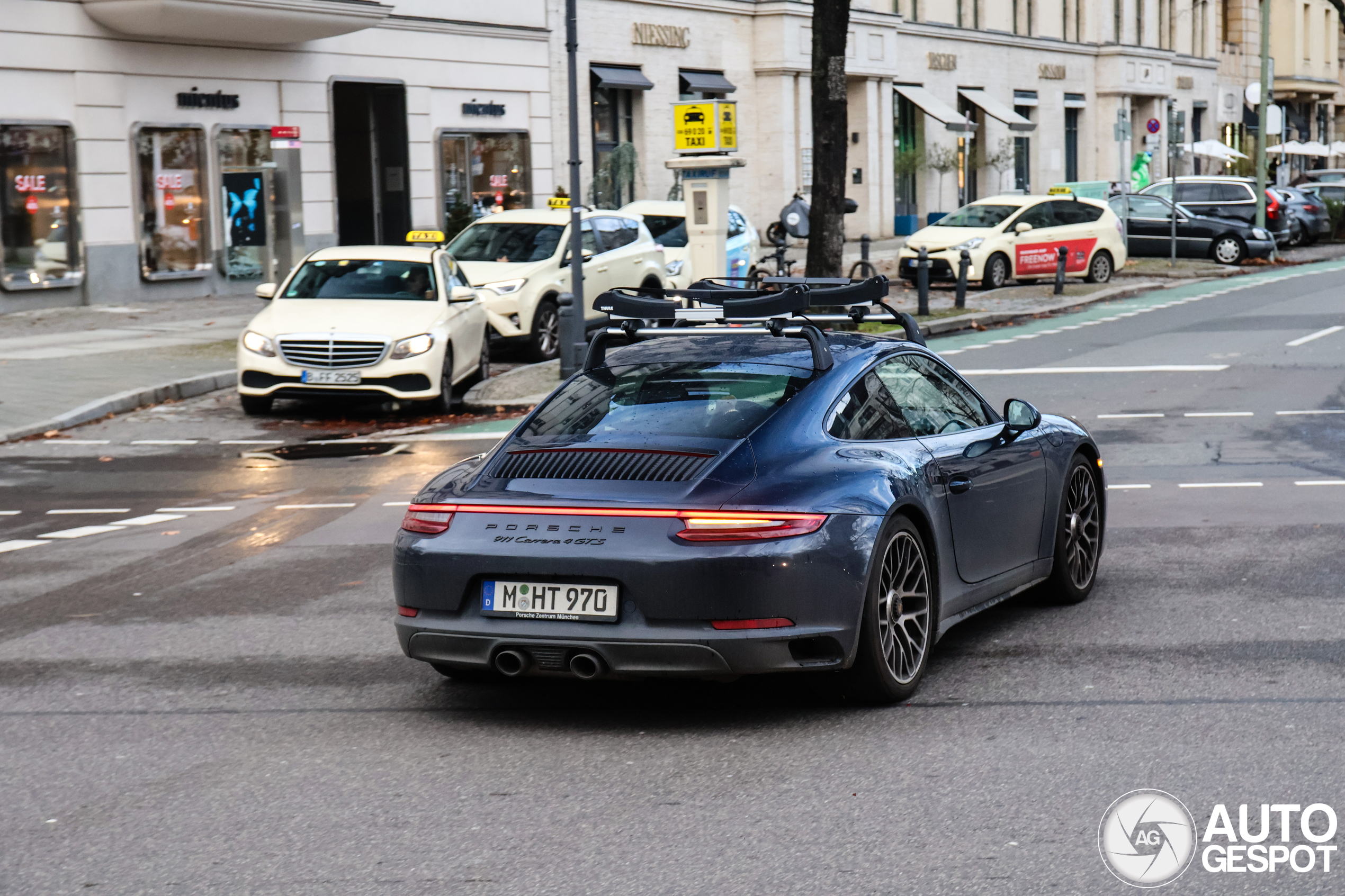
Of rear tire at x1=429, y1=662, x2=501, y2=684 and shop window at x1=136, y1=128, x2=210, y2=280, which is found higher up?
shop window at x1=136, y1=128, x2=210, y2=280

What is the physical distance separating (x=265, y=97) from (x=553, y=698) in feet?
81.5

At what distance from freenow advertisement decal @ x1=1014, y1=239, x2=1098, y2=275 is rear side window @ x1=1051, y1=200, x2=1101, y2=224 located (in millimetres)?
378

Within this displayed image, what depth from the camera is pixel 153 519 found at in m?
10.8

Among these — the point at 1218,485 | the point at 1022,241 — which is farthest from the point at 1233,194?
the point at 1218,485

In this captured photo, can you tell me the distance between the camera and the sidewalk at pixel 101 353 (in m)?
16.6

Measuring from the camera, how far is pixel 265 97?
96.3ft

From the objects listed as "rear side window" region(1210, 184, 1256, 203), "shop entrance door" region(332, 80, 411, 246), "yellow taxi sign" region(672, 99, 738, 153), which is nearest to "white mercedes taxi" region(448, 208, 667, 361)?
"yellow taxi sign" region(672, 99, 738, 153)

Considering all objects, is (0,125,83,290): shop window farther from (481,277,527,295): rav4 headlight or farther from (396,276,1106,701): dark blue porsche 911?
(396,276,1106,701): dark blue porsche 911

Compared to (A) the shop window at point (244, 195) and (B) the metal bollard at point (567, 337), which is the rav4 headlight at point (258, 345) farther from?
(A) the shop window at point (244, 195)

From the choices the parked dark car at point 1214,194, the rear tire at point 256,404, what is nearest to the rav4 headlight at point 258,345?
the rear tire at point 256,404

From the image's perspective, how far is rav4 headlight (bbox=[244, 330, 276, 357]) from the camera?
1584 cm

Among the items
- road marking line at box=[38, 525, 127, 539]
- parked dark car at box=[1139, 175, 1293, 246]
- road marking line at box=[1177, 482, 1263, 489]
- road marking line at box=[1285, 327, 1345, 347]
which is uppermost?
parked dark car at box=[1139, 175, 1293, 246]

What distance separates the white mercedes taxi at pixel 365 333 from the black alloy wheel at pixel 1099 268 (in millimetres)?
16892

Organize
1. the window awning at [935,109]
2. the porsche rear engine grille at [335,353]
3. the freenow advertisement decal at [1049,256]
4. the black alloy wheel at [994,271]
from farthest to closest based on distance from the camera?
the window awning at [935,109], the freenow advertisement decal at [1049,256], the black alloy wheel at [994,271], the porsche rear engine grille at [335,353]
